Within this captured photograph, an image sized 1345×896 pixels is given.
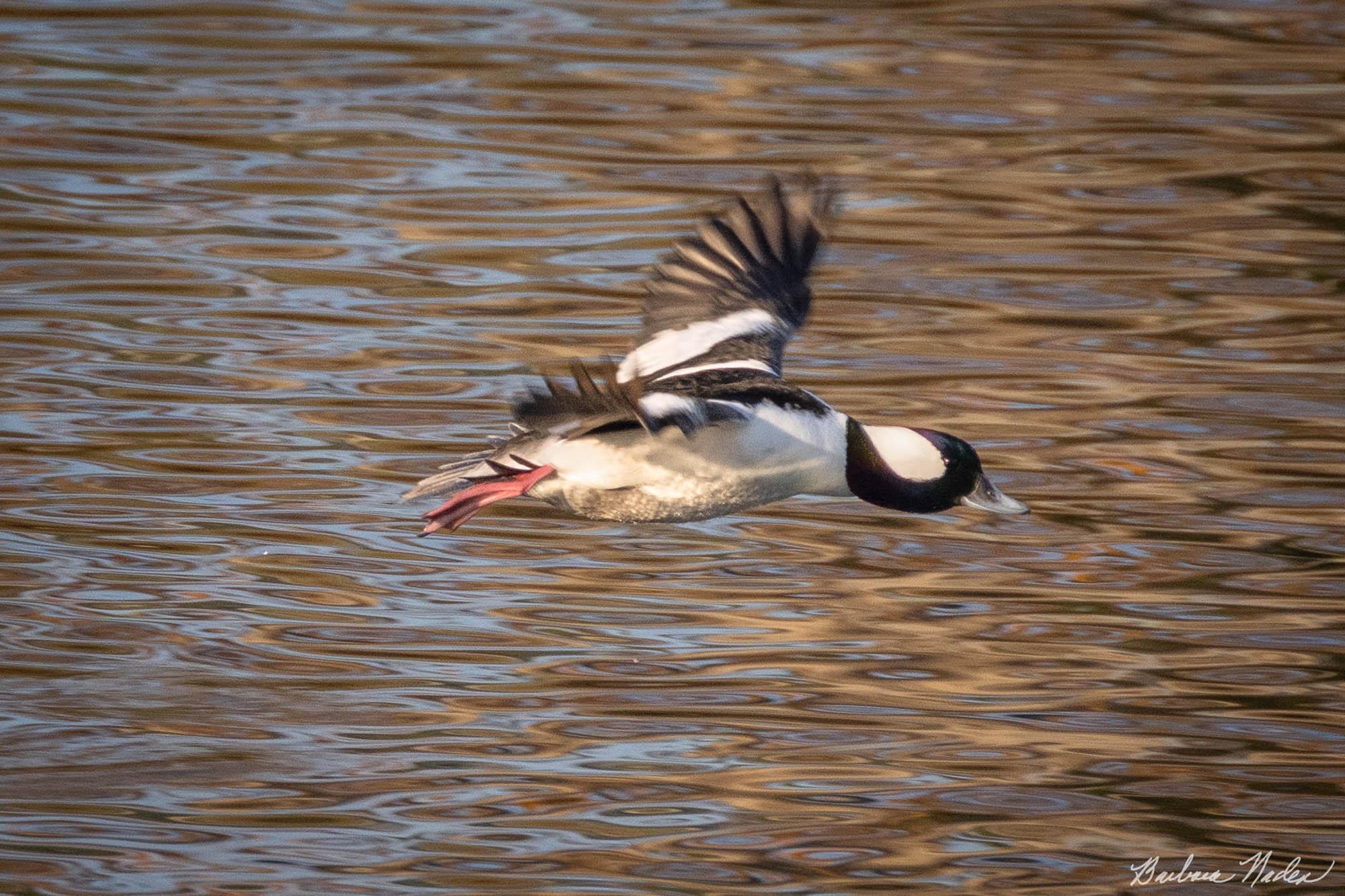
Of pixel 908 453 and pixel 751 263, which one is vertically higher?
pixel 751 263

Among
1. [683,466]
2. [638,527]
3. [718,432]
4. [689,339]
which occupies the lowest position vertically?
[638,527]

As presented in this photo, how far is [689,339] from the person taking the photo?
22.0 feet

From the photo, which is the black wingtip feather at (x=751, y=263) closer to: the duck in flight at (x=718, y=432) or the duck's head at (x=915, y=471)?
the duck in flight at (x=718, y=432)

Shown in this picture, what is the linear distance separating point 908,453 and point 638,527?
6.60 feet

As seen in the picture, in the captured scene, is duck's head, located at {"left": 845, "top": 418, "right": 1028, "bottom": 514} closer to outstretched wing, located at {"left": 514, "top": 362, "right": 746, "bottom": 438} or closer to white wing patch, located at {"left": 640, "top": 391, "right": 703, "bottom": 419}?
outstretched wing, located at {"left": 514, "top": 362, "right": 746, "bottom": 438}

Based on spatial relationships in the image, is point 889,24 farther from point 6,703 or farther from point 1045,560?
point 6,703

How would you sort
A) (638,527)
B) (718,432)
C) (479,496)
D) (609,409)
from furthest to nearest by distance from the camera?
1. (638,527)
2. (479,496)
3. (718,432)
4. (609,409)

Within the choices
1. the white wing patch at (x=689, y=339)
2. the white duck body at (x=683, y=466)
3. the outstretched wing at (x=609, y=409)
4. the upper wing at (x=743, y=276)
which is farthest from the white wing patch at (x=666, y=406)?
the upper wing at (x=743, y=276)

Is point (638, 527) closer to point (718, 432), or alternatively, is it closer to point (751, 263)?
point (751, 263)

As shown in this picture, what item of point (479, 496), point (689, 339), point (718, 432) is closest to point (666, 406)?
point (718, 432)

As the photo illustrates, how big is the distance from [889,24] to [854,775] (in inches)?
394

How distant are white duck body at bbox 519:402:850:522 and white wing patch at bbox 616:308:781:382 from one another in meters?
0.49

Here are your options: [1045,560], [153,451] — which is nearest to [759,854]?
[1045,560]

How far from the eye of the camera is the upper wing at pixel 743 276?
6766mm
